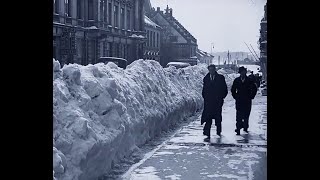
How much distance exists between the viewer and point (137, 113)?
8617mm

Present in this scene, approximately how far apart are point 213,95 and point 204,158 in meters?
2.43

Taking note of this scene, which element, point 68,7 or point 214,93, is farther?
point 68,7

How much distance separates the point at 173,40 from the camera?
61.7m

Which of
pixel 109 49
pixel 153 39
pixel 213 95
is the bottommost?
pixel 213 95

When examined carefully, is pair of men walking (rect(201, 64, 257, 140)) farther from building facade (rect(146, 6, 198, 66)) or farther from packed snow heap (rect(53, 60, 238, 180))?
building facade (rect(146, 6, 198, 66))

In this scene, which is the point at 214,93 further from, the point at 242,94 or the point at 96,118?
the point at 96,118

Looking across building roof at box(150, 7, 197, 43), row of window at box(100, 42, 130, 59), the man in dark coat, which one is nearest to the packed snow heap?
the man in dark coat

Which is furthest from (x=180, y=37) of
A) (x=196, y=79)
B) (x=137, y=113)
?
(x=137, y=113)

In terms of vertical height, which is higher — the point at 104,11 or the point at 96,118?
the point at 104,11

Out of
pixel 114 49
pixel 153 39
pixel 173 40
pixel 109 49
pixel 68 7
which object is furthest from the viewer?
pixel 173 40

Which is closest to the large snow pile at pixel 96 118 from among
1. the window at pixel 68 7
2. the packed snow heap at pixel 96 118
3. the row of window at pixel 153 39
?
the packed snow heap at pixel 96 118

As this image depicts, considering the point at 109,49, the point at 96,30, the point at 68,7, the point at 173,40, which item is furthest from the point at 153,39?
the point at 68,7
